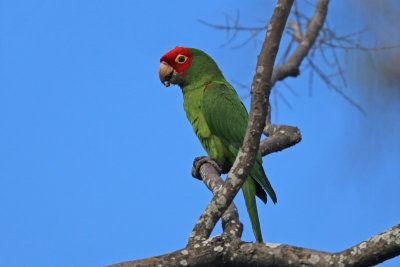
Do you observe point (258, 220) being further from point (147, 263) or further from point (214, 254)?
point (147, 263)

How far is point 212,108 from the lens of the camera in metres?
3.53

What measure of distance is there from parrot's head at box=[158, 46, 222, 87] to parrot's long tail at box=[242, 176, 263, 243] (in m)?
1.08

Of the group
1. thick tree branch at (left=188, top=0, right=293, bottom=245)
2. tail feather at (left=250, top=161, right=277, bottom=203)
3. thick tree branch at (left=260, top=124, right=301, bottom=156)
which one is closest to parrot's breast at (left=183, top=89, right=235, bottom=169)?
thick tree branch at (left=260, top=124, right=301, bottom=156)

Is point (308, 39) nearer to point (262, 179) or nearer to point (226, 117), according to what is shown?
point (226, 117)

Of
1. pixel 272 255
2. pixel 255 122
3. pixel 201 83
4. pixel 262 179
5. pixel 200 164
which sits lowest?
pixel 272 255

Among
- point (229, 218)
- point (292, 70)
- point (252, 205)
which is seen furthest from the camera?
point (292, 70)

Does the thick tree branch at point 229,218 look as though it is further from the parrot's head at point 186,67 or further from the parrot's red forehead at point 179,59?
the parrot's red forehead at point 179,59

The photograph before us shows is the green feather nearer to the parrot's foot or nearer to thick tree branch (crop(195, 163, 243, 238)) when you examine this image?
the parrot's foot

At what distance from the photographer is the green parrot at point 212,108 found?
3275mm

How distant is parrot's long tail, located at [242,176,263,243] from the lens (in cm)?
278

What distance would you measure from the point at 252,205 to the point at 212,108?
86 centimetres

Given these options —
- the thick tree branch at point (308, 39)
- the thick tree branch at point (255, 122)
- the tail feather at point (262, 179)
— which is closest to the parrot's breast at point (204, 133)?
the tail feather at point (262, 179)

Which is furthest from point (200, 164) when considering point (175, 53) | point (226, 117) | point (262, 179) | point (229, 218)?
point (229, 218)

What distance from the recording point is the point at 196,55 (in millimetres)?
4004
